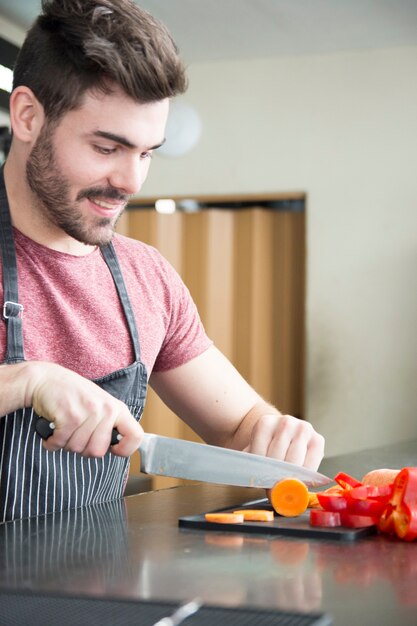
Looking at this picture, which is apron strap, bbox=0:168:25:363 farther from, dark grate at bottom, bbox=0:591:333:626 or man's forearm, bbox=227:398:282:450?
dark grate at bottom, bbox=0:591:333:626

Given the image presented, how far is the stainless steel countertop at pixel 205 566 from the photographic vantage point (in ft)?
2.79

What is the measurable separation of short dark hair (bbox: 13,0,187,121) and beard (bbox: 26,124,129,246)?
0.20ft

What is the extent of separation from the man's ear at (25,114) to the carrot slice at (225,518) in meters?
0.72

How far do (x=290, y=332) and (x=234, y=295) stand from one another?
37 centimetres

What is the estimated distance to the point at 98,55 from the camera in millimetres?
1474

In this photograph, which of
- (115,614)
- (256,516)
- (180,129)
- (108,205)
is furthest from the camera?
(180,129)

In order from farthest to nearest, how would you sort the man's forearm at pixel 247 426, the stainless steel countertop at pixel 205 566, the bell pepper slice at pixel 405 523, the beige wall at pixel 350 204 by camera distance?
1. the beige wall at pixel 350 204
2. the man's forearm at pixel 247 426
3. the bell pepper slice at pixel 405 523
4. the stainless steel countertop at pixel 205 566

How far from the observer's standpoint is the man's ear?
5.22 feet

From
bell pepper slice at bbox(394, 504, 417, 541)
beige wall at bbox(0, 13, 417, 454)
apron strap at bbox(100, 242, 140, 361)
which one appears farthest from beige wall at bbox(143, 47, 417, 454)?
bell pepper slice at bbox(394, 504, 417, 541)

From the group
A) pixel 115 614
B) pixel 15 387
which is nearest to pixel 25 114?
pixel 15 387

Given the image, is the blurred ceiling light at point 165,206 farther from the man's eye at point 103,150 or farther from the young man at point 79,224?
the man's eye at point 103,150

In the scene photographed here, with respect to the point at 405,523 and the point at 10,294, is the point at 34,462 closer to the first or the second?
the point at 10,294

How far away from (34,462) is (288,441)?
0.40 m

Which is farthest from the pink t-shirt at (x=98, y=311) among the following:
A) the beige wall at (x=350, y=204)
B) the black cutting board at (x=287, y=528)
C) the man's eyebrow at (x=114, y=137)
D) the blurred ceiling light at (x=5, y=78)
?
the beige wall at (x=350, y=204)
